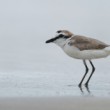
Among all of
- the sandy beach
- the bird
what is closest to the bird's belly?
the bird

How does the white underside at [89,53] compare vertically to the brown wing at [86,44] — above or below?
below

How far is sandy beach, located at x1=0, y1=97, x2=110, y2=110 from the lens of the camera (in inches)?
253

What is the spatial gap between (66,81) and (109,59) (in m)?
2.91

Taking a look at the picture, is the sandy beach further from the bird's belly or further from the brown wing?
the brown wing

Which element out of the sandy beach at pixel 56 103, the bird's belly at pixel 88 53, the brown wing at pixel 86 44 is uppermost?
the sandy beach at pixel 56 103

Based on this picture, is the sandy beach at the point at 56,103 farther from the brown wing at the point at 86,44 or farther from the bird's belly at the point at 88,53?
the brown wing at the point at 86,44

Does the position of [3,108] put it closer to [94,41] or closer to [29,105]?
[29,105]

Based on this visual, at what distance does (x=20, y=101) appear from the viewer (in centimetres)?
701

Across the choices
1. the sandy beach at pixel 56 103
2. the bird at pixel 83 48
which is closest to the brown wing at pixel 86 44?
the bird at pixel 83 48

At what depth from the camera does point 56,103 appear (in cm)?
683

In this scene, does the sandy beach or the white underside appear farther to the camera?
the white underside

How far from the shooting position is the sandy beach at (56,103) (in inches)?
253

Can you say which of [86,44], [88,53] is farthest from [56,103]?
[86,44]

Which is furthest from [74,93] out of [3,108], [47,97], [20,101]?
[3,108]
